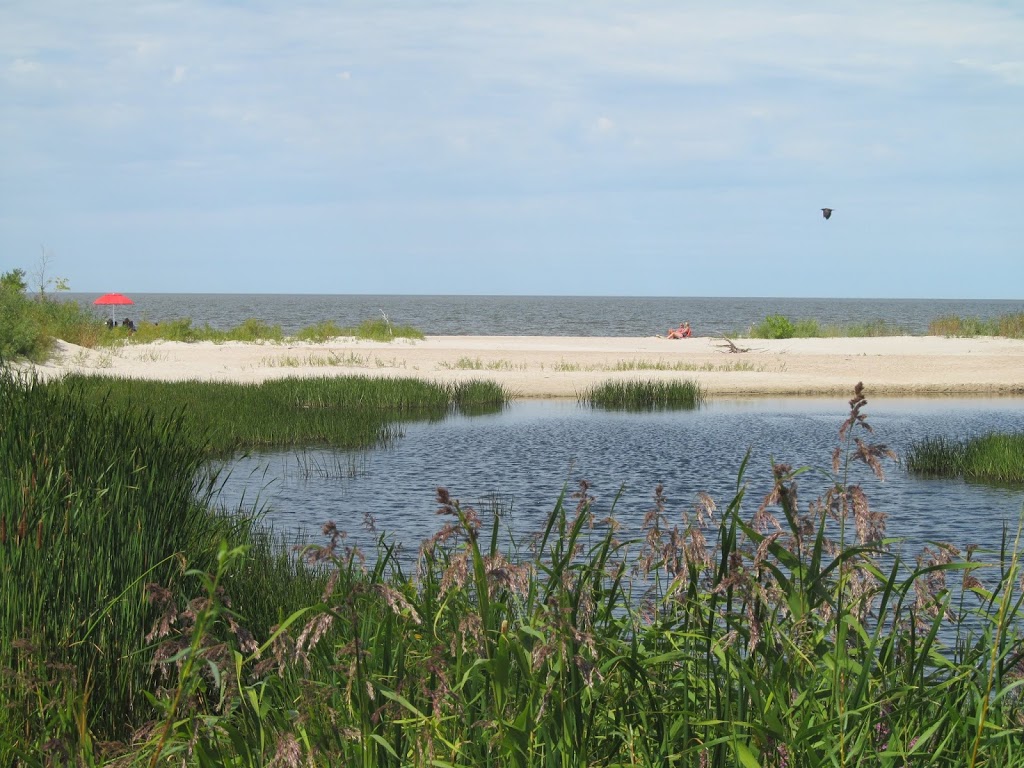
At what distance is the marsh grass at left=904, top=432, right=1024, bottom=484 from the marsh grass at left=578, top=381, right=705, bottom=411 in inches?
377

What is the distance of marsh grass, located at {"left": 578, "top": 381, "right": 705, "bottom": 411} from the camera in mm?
25703

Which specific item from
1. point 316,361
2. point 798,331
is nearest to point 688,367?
point 316,361

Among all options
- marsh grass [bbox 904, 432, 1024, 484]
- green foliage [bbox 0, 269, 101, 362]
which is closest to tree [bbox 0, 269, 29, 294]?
green foliage [bbox 0, 269, 101, 362]

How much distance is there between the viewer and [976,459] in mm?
15477

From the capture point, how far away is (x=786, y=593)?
3.00 m

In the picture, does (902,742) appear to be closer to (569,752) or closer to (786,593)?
(786,593)

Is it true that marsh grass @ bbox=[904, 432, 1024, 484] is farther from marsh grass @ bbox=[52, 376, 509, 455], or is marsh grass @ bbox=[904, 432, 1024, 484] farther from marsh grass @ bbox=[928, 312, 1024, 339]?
marsh grass @ bbox=[928, 312, 1024, 339]

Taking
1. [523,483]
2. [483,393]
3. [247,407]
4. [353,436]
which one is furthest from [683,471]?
[483,393]

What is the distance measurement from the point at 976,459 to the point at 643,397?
1099 centimetres

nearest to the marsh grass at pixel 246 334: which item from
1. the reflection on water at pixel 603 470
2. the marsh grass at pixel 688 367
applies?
the marsh grass at pixel 688 367

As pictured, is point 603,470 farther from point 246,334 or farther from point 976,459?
point 246,334

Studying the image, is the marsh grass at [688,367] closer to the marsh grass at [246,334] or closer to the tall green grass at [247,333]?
the marsh grass at [246,334]

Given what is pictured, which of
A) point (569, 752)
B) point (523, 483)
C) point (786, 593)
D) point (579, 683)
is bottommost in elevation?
point (523, 483)

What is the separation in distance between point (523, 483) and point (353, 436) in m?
5.05
